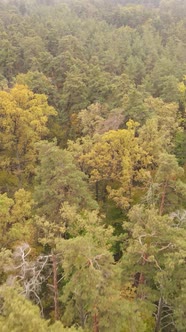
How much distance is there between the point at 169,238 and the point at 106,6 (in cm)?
10490

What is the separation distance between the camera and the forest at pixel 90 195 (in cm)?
1744

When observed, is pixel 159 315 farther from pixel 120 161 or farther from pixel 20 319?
pixel 20 319

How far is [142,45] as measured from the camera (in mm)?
69250

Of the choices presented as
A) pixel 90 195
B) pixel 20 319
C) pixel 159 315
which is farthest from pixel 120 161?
pixel 20 319

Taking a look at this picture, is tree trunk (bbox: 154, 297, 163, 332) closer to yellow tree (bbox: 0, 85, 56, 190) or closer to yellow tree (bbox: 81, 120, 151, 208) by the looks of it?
yellow tree (bbox: 81, 120, 151, 208)

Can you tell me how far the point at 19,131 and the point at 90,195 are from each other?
1201 cm

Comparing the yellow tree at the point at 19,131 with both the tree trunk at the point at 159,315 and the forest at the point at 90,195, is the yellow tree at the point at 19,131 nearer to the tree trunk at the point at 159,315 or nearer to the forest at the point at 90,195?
the forest at the point at 90,195

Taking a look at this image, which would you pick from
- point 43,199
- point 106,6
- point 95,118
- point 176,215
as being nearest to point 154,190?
point 176,215

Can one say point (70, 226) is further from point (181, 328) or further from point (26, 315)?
point (26, 315)

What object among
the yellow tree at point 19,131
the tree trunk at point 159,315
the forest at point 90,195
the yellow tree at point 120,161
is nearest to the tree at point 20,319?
the forest at point 90,195

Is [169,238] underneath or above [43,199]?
above

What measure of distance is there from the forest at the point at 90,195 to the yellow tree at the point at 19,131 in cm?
11

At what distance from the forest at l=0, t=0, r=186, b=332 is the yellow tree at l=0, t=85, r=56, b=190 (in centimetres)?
11

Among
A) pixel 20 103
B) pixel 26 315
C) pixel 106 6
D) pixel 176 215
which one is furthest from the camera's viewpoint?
pixel 106 6
